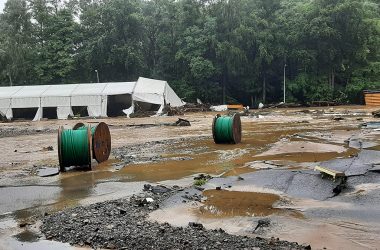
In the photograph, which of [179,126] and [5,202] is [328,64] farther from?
[5,202]

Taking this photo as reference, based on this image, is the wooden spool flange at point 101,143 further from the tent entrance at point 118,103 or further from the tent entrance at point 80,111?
the tent entrance at point 118,103

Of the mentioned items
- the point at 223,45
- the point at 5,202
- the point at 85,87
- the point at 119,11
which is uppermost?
the point at 119,11

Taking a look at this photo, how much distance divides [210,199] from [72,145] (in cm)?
503

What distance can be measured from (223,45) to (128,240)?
44.4 meters

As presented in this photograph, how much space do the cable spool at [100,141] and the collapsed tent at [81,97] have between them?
28659 mm

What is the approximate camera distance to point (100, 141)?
13328 millimetres

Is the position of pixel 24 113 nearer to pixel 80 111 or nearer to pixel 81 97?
pixel 80 111

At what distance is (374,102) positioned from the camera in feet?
138

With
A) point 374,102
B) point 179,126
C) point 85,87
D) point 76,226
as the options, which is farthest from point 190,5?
point 76,226

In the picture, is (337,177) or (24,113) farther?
(24,113)

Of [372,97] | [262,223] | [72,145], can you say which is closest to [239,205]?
[262,223]

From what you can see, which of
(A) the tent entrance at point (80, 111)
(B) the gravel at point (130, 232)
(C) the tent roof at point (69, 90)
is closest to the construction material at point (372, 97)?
(C) the tent roof at point (69, 90)

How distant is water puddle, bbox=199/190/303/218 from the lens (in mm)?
7293

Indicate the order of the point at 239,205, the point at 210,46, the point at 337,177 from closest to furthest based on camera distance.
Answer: the point at 239,205, the point at 337,177, the point at 210,46
